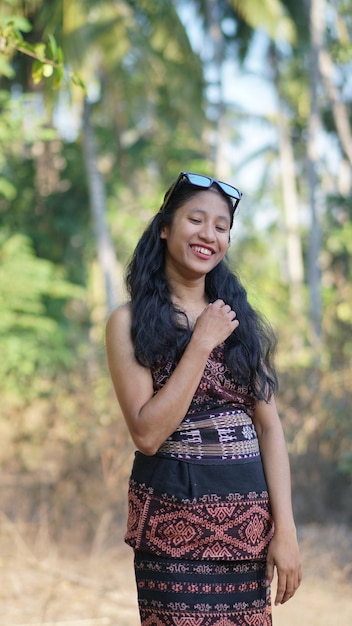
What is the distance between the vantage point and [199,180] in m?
2.79

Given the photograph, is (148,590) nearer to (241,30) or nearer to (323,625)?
(323,625)

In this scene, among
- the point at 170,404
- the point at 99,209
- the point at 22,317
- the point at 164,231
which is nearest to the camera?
the point at 170,404

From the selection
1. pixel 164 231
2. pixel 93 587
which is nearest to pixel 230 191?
pixel 164 231

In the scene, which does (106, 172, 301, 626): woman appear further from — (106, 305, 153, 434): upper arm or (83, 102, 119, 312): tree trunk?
(83, 102, 119, 312): tree trunk

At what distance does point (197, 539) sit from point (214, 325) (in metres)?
0.57

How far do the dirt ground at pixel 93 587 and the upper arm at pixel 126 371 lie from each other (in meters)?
3.16

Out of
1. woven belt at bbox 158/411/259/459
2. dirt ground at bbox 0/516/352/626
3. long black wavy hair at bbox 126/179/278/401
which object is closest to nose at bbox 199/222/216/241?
long black wavy hair at bbox 126/179/278/401

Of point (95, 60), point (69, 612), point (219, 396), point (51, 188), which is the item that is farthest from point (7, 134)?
point (51, 188)

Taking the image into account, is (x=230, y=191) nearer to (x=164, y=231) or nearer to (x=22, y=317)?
(x=164, y=231)

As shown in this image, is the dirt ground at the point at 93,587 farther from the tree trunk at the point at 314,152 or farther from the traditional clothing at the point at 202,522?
the tree trunk at the point at 314,152

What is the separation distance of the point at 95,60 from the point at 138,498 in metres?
14.6

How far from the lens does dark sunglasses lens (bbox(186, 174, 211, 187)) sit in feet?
9.11

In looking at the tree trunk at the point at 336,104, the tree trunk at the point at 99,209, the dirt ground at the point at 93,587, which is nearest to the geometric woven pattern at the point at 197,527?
the dirt ground at the point at 93,587

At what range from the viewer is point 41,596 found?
6320 mm
